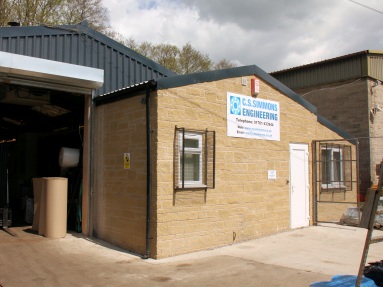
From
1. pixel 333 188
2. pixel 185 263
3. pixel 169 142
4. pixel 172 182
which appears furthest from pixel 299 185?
pixel 185 263

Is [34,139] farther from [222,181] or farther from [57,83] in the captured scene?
[222,181]

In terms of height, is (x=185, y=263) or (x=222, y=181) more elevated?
(x=222, y=181)

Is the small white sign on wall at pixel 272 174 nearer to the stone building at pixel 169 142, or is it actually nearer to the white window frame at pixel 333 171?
the stone building at pixel 169 142

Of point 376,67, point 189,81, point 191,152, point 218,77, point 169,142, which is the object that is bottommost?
point 191,152

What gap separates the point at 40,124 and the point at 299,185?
923cm

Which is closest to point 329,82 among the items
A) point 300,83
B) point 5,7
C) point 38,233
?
point 300,83

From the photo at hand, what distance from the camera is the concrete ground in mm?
6375

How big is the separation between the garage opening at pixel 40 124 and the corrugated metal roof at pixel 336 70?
1135 cm

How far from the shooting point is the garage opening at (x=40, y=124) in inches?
344

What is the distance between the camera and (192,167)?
870 centimetres

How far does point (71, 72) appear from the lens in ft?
29.3

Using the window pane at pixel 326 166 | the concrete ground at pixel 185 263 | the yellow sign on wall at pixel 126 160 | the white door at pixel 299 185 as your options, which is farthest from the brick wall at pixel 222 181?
the window pane at pixel 326 166

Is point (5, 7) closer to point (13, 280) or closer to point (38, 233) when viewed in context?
point (38, 233)

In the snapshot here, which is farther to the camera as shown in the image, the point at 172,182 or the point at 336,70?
the point at 336,70
